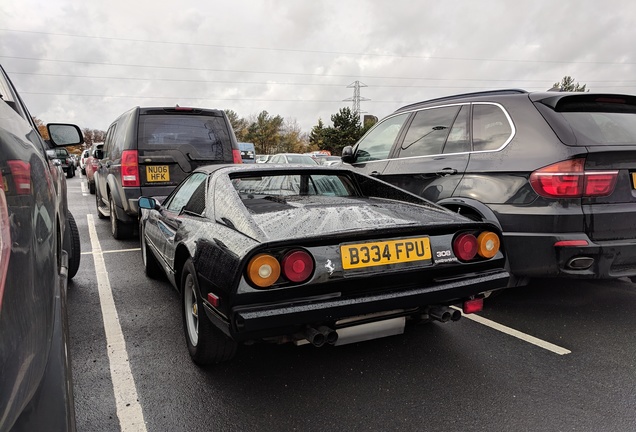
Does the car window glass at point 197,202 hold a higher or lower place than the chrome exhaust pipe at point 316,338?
higher

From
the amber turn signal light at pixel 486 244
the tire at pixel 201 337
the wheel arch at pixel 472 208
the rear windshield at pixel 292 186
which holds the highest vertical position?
the rear windshield at pixel 292 186

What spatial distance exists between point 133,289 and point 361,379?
2.73m

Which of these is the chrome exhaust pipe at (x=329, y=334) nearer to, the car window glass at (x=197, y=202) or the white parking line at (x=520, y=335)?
the white parking line at (x=520, y=335)

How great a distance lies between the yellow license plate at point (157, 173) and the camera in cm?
558

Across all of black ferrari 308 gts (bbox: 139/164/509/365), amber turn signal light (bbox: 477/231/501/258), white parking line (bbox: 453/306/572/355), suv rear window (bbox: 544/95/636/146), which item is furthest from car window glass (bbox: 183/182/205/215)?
suv rear window (bbox: 544/95/636/146)

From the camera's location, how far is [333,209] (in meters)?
2.56

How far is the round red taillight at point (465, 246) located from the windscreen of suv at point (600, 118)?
4.27 ft

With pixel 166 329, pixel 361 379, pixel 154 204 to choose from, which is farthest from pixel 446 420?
pixel 154 204

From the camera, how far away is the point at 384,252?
219 centimetres

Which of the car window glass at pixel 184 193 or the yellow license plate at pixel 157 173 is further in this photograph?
the yellow license plate at pixel 157 173

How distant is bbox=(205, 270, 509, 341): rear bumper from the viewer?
1.95 metres

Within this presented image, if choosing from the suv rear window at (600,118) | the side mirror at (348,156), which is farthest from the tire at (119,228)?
the suv rear window at (600,118)

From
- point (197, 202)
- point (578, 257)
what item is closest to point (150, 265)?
point (197, 202)

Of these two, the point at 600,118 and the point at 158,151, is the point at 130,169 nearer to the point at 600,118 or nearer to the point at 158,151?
the point at 158,151
